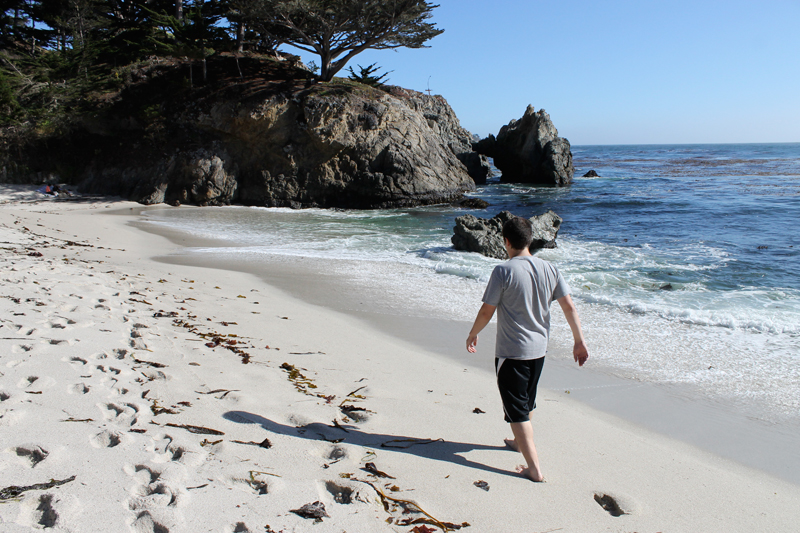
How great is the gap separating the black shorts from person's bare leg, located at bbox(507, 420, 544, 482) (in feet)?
0.15

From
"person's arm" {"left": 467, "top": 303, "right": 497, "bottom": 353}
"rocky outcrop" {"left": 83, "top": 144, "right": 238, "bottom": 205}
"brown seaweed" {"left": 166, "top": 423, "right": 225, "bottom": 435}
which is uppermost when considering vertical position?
"rocky outcrop" {"left": 83, "top": 144, "right": 238, "bottom": 205}

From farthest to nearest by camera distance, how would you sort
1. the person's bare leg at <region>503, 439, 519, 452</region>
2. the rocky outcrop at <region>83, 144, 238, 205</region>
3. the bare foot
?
the rocky outcrop at <region>83, 144, 238, 205</region> < the person's bare leg at <region>503, 439, 519, 452</region> < the bare foot

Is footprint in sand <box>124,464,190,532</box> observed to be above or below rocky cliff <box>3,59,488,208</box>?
below

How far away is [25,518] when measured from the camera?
199 cm

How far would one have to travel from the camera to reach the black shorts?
2.95 meters

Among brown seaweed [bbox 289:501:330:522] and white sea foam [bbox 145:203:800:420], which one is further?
white sea foam [bbox 145:203:800:420]

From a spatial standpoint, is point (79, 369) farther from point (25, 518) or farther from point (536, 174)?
point (536, 174)

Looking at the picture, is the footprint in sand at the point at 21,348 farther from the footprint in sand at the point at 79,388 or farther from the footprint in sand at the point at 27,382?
the footprint in sand at the point at 79,388

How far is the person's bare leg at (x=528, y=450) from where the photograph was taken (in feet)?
9.48

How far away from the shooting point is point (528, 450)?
9.55ft

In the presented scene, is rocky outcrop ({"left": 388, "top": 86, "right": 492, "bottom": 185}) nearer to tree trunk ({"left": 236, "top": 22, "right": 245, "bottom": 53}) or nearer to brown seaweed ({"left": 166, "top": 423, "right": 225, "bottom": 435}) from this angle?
tree trunk ({"left": 236, "top": 22, "right": 245, "bottom": 53})

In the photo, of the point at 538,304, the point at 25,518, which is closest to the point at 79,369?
the point at 25,518

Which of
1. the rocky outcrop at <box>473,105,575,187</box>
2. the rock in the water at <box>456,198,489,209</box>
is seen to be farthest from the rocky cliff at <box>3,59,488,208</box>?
the rocky outcrop at <box>473,105,575,187</box>

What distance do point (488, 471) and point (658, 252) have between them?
10.7 metres
